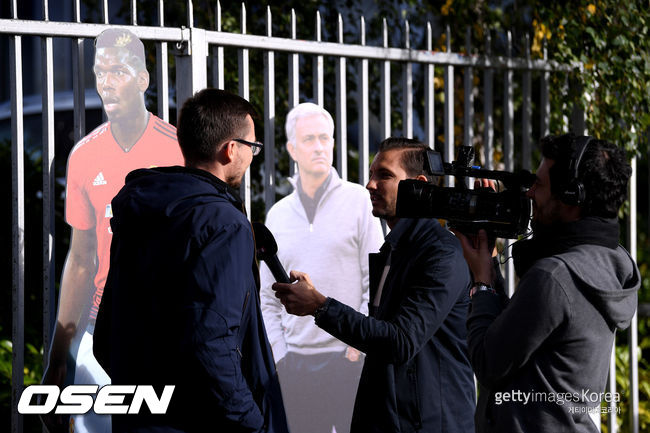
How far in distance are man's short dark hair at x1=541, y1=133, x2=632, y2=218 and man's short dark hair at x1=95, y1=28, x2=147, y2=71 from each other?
1985 millimetres

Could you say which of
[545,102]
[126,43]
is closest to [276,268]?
[126,43]

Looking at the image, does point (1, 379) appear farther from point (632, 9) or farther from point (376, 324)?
point (632, 9)

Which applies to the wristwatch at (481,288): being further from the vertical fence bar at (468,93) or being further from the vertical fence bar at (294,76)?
the vertical fence bar at (468,93)

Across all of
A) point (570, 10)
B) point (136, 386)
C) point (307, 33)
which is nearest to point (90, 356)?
point (136, 386)

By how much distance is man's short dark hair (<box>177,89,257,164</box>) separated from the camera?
9.83 ft

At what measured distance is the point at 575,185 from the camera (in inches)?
107

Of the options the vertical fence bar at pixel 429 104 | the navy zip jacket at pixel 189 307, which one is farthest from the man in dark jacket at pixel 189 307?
the vertical fence bar at pixel 429 104

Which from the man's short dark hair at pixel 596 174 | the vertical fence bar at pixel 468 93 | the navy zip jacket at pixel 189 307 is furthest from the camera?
the vertical fence bar at pixel 468 93

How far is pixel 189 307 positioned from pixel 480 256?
3.33ft

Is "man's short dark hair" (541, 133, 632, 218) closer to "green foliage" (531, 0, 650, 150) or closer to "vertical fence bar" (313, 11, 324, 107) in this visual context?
"vertical fence bar" (313, 11, 324, 107)

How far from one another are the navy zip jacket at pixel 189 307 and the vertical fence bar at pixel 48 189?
40.8 inches

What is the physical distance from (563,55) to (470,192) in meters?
2.58

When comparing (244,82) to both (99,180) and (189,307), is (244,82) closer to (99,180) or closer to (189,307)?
(99,180)

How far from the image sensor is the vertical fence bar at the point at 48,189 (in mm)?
3811
